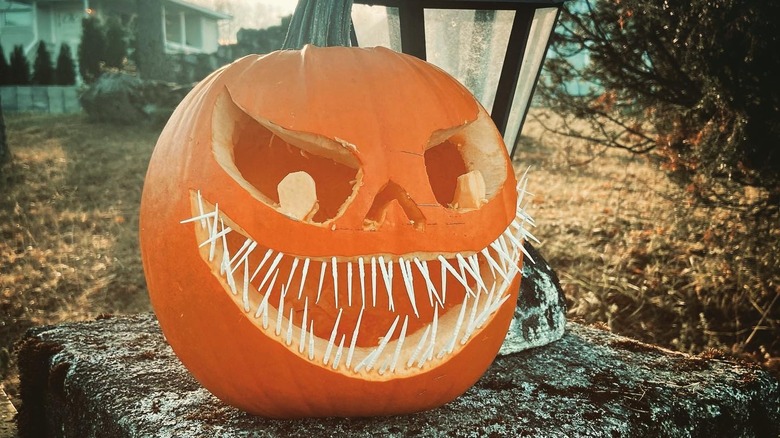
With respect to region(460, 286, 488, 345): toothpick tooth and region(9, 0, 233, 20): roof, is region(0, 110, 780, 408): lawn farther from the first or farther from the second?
region(9, 0, 233, 20): roof

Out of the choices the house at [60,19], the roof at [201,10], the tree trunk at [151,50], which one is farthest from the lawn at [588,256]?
the roof at [201,10]

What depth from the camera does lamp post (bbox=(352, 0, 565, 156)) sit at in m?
2.47

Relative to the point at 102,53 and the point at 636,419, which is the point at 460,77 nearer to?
the point at 636,419

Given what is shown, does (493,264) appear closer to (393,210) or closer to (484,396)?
(393,210)

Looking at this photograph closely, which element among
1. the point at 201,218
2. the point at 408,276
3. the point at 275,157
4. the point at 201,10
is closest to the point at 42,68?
the point at 201,10

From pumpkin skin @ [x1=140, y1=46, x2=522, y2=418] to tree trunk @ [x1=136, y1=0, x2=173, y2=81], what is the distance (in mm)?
12591

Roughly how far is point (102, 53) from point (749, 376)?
1419cm

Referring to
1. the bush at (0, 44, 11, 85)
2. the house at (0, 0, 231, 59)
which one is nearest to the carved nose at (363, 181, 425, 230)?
the bush at (0, 44, 11, 85)

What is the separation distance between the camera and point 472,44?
262 cm

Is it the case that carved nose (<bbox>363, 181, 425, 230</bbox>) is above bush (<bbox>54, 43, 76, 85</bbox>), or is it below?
below

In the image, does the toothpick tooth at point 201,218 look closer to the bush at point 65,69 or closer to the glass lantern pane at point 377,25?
the glass lantern pane at point 377,25

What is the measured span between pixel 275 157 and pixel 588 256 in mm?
3723

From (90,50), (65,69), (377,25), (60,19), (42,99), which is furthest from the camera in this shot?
(60,19)

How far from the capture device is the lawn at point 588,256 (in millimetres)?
3758
